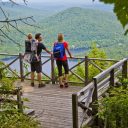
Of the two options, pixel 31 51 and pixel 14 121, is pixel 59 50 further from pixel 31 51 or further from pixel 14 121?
pixel 14 121

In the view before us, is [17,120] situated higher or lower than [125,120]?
higher

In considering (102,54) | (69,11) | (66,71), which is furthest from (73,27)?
(66,71)

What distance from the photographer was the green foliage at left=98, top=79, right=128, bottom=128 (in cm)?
741

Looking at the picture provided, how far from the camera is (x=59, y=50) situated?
10164 mm

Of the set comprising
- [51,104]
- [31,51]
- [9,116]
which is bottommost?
[51,104]

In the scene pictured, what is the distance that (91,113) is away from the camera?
828cm

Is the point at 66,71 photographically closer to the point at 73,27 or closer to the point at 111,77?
the point at 111,77

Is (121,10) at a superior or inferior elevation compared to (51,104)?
superior

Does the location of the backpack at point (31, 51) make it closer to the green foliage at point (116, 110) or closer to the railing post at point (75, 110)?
the green foliage at point (116, 110)

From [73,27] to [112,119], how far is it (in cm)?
9712

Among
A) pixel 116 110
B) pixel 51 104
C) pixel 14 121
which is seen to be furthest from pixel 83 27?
pixel 14 121

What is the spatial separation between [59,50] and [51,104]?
1413 mm

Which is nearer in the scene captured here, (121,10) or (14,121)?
(121,10)

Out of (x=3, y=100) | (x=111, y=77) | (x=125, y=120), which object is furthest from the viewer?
(x=111, y=77)
